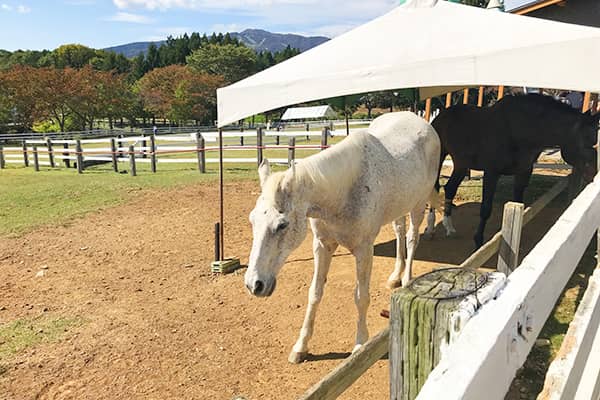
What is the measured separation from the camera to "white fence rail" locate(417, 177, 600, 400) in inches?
30.2

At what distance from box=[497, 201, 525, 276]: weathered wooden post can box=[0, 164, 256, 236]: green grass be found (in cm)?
734

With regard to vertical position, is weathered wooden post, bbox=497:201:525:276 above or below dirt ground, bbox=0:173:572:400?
above

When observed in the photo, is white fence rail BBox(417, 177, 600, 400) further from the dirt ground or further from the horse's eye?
the dirt ground

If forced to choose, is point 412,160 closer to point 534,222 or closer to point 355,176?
point 355,176

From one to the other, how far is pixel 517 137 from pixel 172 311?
15.1 feet

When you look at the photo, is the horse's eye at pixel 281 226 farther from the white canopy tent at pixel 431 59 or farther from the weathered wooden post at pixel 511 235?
the white canopy tent at pixel 431 59

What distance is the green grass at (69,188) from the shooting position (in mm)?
8312

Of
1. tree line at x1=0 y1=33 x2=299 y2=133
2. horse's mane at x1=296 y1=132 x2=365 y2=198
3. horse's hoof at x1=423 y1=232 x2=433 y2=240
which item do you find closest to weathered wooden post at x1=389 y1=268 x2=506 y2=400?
horse's mane at x1=296 y1=132 x2=365 y2=198

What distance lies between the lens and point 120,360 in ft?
12.0

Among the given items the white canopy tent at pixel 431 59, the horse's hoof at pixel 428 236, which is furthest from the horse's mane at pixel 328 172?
the horse's hoof at pixel 428 236

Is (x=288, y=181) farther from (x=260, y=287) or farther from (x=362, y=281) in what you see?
(x=362, y=281)

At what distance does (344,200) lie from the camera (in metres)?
3.39

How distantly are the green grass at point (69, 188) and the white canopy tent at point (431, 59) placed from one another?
519cm

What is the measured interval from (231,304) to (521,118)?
4191 millimetres
